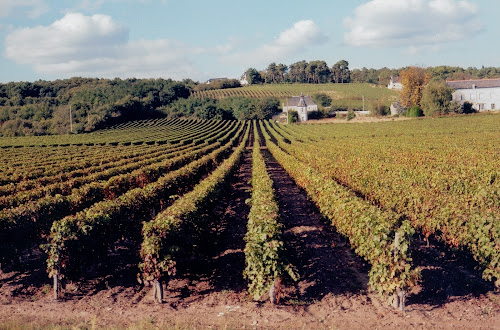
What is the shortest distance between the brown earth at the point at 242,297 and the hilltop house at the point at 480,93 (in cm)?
9423

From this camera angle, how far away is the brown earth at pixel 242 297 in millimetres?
8219

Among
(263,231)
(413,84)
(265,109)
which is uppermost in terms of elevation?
(413,84)

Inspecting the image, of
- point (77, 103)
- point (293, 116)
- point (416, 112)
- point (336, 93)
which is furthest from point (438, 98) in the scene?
point (77, 103)

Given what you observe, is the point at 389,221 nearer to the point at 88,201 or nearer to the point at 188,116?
the point at 88,201

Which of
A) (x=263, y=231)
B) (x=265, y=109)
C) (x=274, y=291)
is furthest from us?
(x=265, y=109)

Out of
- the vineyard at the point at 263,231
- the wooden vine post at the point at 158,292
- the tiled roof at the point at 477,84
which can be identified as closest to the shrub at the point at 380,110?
the tiled roof at the point at 477,84

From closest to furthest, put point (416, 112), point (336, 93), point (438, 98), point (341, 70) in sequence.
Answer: point (438, 98)
point (416, 112)
point (336, 93)
point (341, 70)

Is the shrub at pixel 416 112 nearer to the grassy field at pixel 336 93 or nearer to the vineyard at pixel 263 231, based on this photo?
the grassy field at pixel 336 93

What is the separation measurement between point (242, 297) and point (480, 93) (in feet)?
336

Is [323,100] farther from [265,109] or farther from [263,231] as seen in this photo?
[263,231]

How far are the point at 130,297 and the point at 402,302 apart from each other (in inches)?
267

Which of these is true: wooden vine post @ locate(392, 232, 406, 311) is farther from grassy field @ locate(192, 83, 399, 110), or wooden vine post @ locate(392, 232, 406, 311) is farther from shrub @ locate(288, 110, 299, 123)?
grassy field @ locate(192, 83, 399, 110)

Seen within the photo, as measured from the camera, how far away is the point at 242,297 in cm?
943

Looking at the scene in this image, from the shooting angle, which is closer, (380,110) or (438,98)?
(438,98)
